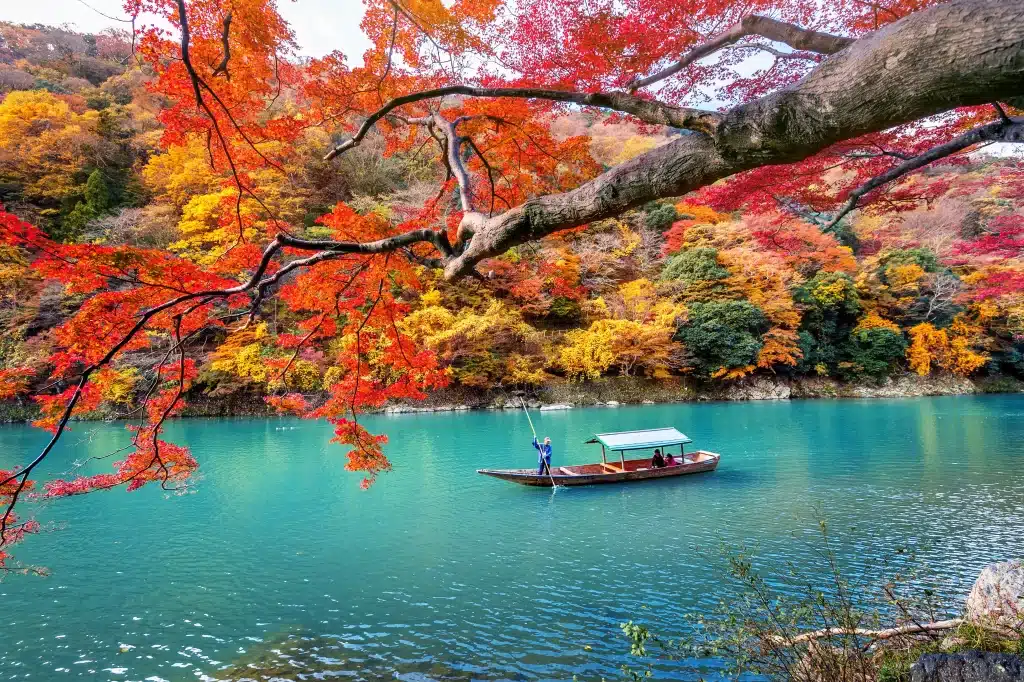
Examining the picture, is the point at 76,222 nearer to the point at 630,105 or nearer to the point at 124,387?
the point at 124,387

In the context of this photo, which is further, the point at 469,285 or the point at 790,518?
the point at 469,285

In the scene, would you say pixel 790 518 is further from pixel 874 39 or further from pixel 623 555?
pixel 874 39

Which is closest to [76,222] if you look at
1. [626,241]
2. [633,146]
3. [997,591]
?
[626,241]

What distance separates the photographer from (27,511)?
8844 millimetres

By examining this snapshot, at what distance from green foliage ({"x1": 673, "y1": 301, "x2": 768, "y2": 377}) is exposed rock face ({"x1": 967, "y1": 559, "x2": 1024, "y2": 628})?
16.7 metres

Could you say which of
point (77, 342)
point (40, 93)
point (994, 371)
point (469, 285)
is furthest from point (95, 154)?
point (994, 371)

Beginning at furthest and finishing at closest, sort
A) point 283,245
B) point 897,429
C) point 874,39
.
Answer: point 897,429 → point 283,245 → point 874,39

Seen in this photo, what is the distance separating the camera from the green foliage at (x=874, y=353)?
67.8 ft

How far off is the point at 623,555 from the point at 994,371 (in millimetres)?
23234

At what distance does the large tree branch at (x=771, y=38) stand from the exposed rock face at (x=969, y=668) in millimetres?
2915

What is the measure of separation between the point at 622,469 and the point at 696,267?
1338 centimetres

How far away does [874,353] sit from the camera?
20.8 meters

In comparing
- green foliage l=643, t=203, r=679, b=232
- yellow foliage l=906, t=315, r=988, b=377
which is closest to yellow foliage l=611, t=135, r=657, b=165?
green foliage l=643, t=203, r=679, b=232

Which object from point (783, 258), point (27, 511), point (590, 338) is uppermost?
point (783, 258)
